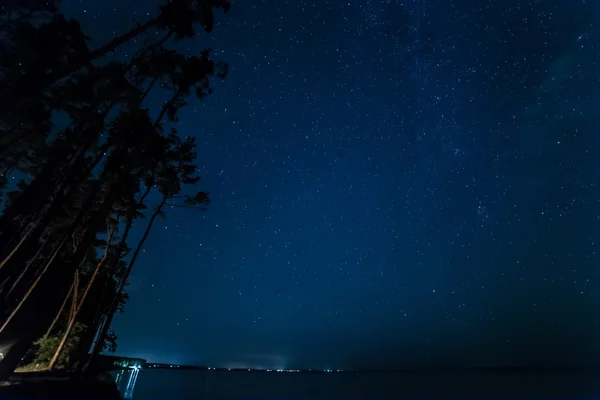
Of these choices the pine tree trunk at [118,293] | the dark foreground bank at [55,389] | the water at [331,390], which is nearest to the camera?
the dark foreground bank at [55,389]

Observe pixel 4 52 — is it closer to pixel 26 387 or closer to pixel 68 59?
pixel 68 59

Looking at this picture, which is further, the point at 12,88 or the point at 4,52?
the point at 4,52

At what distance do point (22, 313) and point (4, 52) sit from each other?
42.5 ft

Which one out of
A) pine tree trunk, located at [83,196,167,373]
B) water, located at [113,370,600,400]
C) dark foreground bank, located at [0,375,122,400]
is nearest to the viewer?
dark foreground bank, located at [0,375,122,400]

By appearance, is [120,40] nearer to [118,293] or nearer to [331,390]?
[118,293]

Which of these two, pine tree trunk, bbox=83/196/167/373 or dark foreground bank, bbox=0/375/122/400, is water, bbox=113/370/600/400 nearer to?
pine tree trunk, bbox=83/196/167/373

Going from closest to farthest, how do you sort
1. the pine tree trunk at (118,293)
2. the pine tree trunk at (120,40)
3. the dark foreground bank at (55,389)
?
1. the dark foreground bank at (55,389)
2. the pine tree trunk at (120,40)
3. the pine tree trunk at (118,293)

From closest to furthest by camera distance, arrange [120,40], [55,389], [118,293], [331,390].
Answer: [55,389], [120,40], [118,293], [331,390]

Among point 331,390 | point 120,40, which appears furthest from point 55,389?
point 331,390

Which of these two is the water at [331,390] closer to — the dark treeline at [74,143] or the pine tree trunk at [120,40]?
the dark treeline at [74,143]

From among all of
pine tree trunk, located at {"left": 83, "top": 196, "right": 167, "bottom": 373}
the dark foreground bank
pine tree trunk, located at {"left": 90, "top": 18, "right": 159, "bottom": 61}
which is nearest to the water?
pine tree trunk, located at {"left": 83, "top": 196, "right": 167, "bottom": 373}

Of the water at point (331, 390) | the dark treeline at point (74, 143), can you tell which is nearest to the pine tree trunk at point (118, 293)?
the dark treeline at point (74, 143)

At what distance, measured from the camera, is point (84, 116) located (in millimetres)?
16531

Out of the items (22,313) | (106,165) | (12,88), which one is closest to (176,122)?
(106,165)
